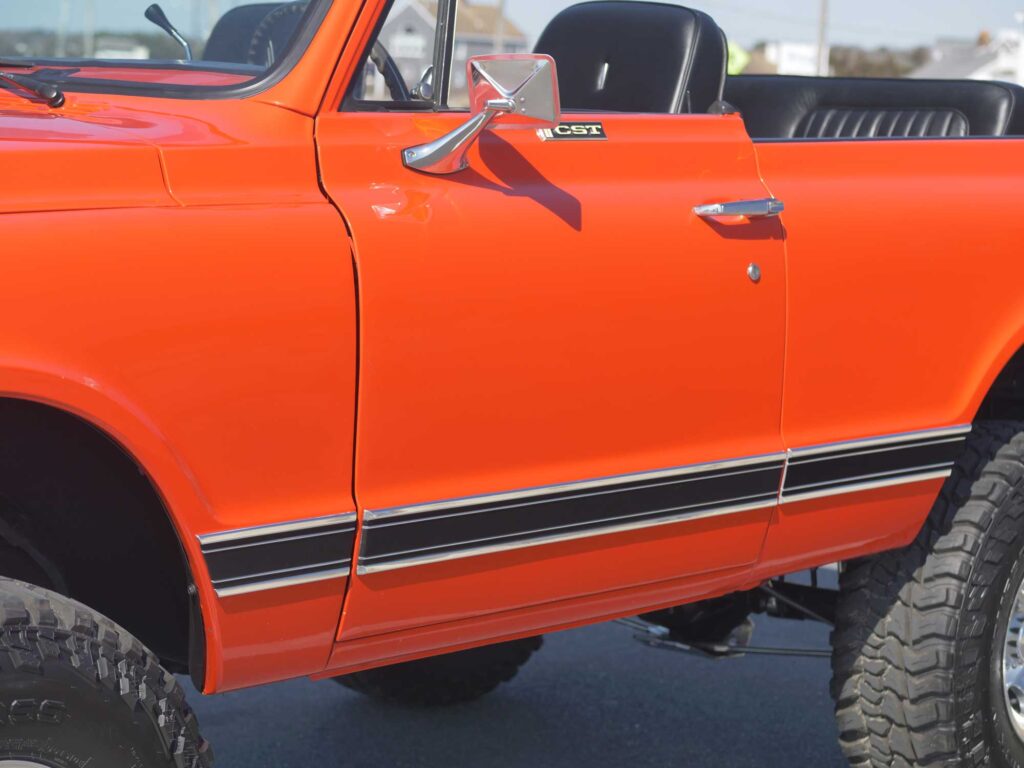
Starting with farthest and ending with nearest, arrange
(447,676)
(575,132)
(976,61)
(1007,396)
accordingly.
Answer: (976,61), (447,676), (1007,396), (575,132)

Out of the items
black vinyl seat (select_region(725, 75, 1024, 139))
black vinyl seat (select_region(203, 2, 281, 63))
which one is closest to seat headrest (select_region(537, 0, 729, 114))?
black vinyl seat (select_region(203, 2, 281, 63))

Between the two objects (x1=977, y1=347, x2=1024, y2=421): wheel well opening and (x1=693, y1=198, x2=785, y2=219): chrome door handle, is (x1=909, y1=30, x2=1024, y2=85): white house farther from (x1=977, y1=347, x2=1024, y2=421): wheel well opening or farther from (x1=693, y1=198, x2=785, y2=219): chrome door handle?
(x1=693, y1=198, x2=785, y2=219): chrome door handle

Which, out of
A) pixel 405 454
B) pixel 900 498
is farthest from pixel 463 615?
pixel 900 498

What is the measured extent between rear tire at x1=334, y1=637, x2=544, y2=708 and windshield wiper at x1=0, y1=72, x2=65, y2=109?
1.82m

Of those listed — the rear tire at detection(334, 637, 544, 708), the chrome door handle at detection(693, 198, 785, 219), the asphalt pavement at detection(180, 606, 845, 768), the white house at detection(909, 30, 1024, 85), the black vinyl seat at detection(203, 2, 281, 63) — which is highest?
the black vinyl seat at detection(203, 2, 281, 63)

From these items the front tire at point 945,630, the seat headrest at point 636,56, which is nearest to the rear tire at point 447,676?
the front tire at point 945,630

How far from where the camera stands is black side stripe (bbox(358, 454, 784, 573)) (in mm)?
2137

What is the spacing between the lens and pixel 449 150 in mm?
2176

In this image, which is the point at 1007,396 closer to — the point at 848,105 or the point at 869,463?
the point at 869,463

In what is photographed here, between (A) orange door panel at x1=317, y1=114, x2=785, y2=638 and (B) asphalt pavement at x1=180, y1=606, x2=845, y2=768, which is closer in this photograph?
(A) orange door panel at x1=317, y1=114, x2=785, y2=638

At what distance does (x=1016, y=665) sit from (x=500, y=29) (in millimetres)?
1771

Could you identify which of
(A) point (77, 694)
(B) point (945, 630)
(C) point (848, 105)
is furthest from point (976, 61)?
(A) point (77, 694)

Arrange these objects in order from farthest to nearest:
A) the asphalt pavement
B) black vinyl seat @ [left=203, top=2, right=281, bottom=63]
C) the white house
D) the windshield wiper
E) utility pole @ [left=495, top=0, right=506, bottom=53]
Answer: the white house
the asphalt pavement
utility pole @ [left=495, top=0, right=506, bottom=53]
black vinyl seat @ [left=203, top=2, right=281, bottom=63]
the windshield wiper

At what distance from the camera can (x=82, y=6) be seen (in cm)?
265
